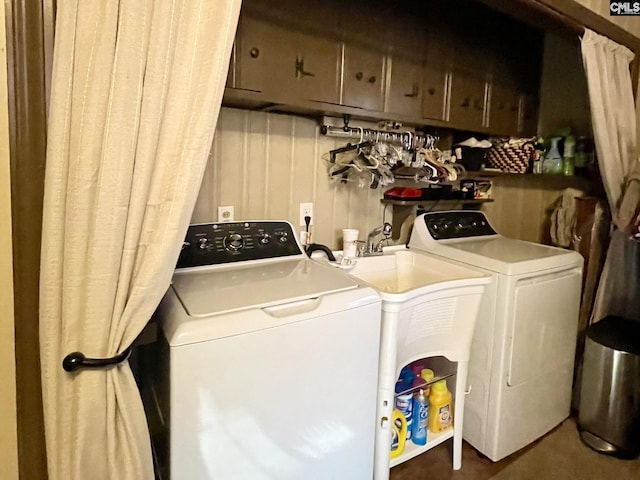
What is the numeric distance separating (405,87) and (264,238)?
1014mm

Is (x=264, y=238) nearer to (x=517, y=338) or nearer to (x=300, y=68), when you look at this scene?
(x=300, y=68)

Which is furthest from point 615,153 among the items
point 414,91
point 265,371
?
point 265,371

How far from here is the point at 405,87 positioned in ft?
6.76

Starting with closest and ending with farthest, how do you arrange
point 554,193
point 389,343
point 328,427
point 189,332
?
1. point 189,332
2. point 328,427
3. point 389,343
4. point 554,193

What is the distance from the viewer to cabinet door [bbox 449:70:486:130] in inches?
90.0

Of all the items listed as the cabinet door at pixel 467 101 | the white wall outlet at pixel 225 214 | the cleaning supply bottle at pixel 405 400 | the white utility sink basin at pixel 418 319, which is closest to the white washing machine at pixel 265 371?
the white utility sink basin at pixel 418 319

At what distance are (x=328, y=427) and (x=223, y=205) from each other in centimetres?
100


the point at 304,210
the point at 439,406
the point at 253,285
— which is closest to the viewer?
the point at 253,285

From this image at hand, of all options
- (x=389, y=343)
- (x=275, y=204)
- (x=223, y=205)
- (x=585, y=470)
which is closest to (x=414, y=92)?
(x=275, y=204)

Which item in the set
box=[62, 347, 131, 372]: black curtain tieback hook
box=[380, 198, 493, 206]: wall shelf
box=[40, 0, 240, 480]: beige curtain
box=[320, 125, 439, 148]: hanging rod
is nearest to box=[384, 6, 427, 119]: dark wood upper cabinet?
box=[320, 125, 439, 148]: hanging rod

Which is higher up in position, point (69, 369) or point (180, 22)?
point (180, 22)

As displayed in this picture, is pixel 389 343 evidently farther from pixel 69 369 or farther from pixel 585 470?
Answer: pixel 585 470

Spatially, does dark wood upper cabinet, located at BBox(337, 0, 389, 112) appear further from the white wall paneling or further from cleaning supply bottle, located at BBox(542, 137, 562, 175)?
cleaning supply bottle, located at BBox(542, 137, 562, 175)

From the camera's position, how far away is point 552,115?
9.18ft
